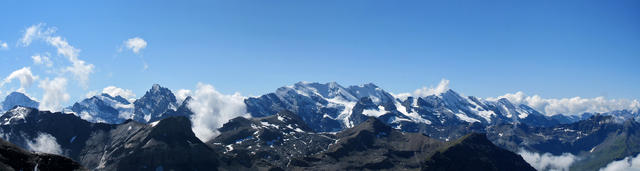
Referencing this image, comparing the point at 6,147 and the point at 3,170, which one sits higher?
the point at 6,147

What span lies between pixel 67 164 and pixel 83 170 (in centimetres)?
295

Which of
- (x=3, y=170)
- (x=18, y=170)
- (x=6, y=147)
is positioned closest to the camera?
(x=3, y=170)

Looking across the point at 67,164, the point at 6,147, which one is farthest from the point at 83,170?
the point at 6,147

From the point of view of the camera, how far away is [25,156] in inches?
3258

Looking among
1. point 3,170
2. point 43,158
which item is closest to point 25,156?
point 43,158

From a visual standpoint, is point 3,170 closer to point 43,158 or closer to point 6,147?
point 43,158

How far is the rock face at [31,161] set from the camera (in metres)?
79.8

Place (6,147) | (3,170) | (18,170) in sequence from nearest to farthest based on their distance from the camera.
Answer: (3,170)
(18,170)
(6,147)

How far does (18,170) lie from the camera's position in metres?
78.5

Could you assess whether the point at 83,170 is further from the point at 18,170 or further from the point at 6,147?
the point at 6,147

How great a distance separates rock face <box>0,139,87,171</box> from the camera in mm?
79750

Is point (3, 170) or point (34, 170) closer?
point (3, 170)

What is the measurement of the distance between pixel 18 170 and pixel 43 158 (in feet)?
14.3

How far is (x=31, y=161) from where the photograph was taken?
81.2 meters
